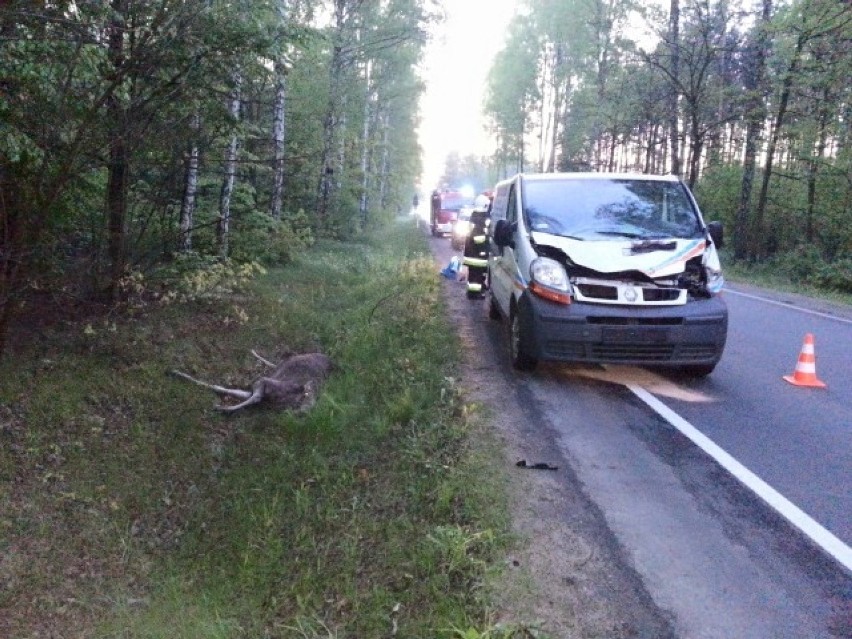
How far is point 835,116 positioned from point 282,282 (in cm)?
1750

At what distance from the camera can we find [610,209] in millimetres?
7215

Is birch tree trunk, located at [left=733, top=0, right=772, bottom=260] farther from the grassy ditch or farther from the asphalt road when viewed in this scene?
the grassy ditch

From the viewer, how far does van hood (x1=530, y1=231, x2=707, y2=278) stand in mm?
6371

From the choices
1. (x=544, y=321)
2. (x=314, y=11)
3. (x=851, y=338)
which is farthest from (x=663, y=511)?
(x=314, y=11)

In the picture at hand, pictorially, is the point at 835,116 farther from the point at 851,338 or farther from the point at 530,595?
the point at 530,595

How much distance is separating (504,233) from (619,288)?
1.72 metres

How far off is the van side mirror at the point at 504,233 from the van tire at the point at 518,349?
32.8 inches

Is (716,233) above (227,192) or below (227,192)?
below

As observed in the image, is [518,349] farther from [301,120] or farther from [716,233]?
[301,120]

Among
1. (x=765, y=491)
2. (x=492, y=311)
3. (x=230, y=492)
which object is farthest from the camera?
(x=492, y=311)

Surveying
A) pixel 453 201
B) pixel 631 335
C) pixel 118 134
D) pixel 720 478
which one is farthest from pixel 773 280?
pixel 118 134

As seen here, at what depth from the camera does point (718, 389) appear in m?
6.83

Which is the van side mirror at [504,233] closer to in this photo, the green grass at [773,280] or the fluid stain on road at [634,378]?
the fluid stain on road at [634,378]

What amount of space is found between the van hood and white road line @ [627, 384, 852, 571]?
1241 mm
